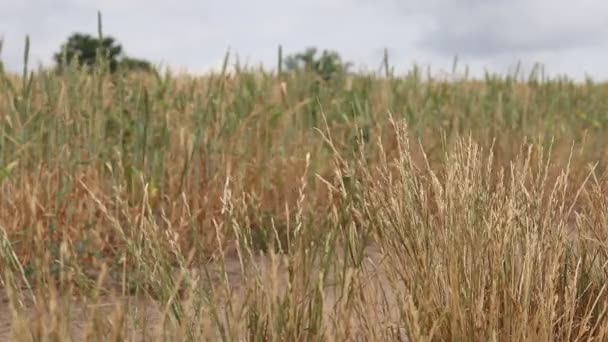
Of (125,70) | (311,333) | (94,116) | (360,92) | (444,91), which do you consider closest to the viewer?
(311,333)

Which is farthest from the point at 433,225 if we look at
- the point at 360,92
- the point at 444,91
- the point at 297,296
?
the point at 444,91

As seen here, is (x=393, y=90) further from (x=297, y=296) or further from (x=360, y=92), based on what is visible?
(x=297, y=296)

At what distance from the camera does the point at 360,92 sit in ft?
17.3

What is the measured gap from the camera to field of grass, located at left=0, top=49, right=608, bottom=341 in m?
1.63

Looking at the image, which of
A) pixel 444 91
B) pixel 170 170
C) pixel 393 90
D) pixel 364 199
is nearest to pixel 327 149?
pixel 170 170

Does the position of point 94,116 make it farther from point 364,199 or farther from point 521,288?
point 521,288

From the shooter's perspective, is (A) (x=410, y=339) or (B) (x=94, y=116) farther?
(B) (x=94, y=116)

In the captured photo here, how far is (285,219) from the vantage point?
138 inches

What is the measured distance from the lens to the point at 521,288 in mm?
1749

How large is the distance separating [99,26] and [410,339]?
81.0 inches

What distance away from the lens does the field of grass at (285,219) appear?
5.36 ft

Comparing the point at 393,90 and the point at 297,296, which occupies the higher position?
the point at 393,90

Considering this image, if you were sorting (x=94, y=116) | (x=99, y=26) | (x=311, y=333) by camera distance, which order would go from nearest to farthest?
1. (x=311, y=333)
2. (x=99, y=26)
3. (x=94, y=116)

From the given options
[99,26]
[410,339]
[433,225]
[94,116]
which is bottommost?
[410,339]
